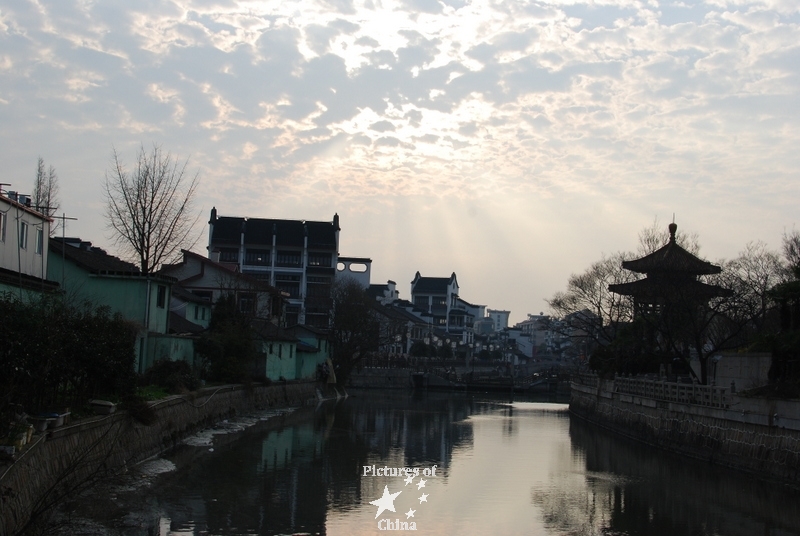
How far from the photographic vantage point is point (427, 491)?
23.4 meters

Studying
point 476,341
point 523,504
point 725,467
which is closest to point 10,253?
point 523,504

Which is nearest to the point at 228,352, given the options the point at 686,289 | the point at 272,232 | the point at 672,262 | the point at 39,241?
the point at 39,241

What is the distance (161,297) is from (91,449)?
77.5ft

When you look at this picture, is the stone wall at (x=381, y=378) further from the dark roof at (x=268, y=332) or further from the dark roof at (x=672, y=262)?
the dark roof at (x=672, y=262)

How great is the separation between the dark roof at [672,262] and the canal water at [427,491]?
425 inches

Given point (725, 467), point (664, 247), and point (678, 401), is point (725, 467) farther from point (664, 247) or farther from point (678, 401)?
point (664, 247)

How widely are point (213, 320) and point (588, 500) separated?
29773 mm

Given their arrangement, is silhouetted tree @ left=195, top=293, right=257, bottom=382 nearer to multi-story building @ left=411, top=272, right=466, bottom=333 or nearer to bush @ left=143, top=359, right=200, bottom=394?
bush @ left=143, top=359, right=200, bottom=394

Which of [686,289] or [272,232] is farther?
[272,232]

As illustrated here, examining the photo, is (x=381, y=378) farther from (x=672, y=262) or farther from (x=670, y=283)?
(x=670, y=283)

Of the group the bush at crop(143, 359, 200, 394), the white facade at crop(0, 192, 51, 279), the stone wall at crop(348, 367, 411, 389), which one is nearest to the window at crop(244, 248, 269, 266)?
the stone wall at crop(348, 367, 411, 389)

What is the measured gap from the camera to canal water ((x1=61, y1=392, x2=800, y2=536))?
61.0 ft

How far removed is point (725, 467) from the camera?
27953mm

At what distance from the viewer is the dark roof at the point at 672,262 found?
44625mm
